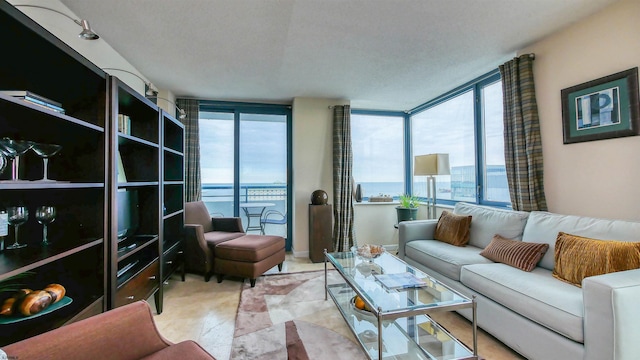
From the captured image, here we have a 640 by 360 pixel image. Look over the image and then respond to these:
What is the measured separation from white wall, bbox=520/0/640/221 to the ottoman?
2873mm

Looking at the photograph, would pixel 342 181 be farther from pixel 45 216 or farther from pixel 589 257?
pixel 45 216

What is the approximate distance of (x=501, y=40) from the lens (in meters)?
2.46

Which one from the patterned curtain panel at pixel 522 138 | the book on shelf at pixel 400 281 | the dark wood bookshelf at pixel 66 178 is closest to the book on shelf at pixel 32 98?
the dark wood bookshelf at pixel 66 178

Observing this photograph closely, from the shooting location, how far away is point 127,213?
83.0 inches

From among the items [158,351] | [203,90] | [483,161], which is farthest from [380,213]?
[158,351]

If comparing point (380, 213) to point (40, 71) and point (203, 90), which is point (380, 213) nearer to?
point (203, 90)

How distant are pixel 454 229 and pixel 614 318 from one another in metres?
1.67

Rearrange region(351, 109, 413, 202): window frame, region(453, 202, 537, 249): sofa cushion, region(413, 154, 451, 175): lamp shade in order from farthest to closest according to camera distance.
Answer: region(351, 109, 413, 202): window frame, region(413, 154, 451, 175): lamp shade, region(453, 202, 537, 249): sofa cushion

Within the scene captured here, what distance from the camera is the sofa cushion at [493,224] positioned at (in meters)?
2.45

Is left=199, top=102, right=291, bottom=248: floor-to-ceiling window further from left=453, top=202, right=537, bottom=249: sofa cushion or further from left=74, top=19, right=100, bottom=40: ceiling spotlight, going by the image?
left=74, top=19, right=100, bottom=40: ceiling spotlight

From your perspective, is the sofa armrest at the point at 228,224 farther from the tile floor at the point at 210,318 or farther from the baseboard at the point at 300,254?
the baseboard at the point at 300,254

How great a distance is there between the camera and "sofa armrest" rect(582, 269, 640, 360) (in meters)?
1.20

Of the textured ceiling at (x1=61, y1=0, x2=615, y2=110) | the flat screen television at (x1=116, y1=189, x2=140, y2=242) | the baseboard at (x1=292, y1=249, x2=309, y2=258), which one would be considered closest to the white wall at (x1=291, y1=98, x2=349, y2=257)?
the baseboard at (x1=292, y1=249, x2=309, y2=258)

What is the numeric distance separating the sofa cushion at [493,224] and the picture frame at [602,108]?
31.0 inches
